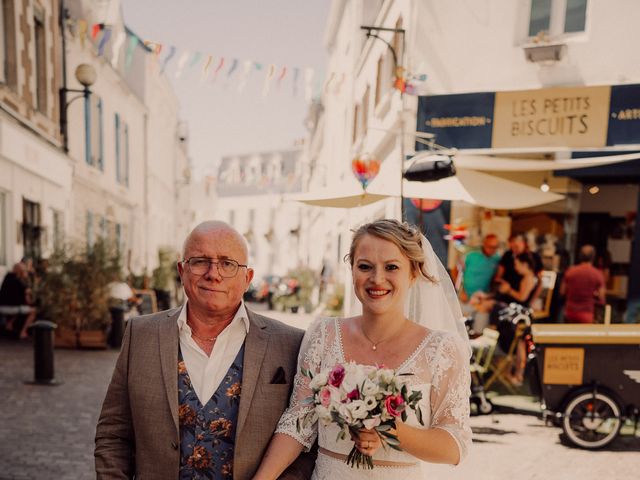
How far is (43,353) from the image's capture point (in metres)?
6.73

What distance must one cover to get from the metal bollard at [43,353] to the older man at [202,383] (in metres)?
5.30

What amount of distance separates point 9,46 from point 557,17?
37.4 feet

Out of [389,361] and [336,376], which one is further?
[389,361]

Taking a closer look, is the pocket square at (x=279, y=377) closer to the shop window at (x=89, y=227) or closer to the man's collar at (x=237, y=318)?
the man's collar at (x=237, y=318)

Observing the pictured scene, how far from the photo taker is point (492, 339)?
5.98 metres

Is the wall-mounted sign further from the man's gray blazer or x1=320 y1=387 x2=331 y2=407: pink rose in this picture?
x1=320 y1=387 x2=331 y2=407: pink rose

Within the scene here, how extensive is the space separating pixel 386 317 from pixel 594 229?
9187 millimetres

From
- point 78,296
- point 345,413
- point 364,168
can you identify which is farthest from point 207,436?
point 78,296

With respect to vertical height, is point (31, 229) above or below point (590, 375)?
above

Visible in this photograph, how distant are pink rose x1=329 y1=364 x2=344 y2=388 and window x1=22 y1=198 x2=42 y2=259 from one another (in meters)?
11.8

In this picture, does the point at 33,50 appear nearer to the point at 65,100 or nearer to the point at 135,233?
the point at 65,100

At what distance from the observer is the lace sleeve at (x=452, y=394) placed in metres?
1.86

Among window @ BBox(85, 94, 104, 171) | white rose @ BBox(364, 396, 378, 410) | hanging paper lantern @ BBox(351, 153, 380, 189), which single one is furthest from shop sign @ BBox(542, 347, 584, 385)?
window @ BBox(85, 94, 104, 171)

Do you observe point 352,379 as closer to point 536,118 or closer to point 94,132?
point 536,118
